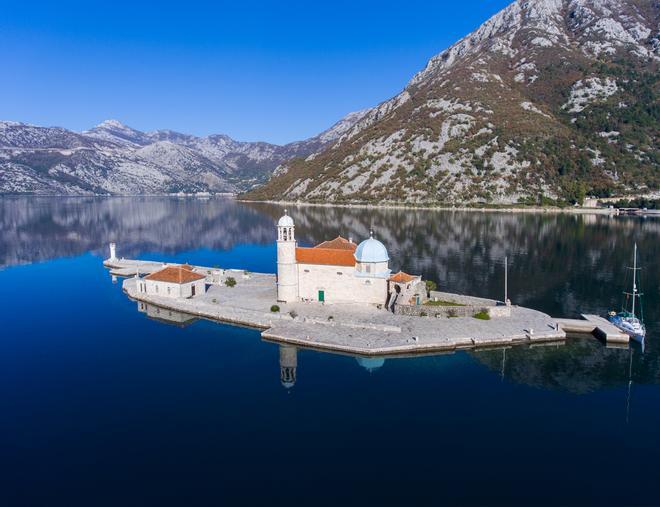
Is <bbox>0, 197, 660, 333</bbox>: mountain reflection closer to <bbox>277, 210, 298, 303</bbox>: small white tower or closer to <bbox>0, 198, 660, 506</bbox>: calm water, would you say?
<bbox>0, 198, 660, 506</bbox>: calm water

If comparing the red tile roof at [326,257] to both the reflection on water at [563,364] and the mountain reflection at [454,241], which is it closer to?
the reflection on water at [563,364]

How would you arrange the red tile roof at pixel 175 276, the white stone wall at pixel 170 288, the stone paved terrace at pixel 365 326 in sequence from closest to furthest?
the stone paved terrace at pixel 365 326 → the white stone wall at pixel 170 288 → the red tile roof at pixel 175 276

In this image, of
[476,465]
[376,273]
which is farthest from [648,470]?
[376,273]

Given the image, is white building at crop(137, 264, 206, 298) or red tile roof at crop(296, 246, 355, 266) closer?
red tile roof at crop(296, 246, 355, 266)

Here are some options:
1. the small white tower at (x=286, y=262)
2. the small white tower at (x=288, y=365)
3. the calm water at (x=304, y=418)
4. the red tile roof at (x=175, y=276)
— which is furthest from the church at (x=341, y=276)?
the red tile roof at (x=175, y=276)

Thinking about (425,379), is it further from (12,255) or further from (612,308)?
(12,255)

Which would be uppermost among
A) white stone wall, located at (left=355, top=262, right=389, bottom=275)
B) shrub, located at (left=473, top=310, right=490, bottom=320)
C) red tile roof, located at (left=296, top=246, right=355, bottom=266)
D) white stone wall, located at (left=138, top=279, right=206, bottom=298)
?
red tile roof, located at (left=296, top=246, right=355, bottom=266)

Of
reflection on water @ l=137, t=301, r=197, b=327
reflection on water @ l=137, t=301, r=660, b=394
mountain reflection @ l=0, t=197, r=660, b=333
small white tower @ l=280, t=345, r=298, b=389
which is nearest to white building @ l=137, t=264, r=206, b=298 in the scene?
reflection on water @ l=137, t=301, r=197, b=327
